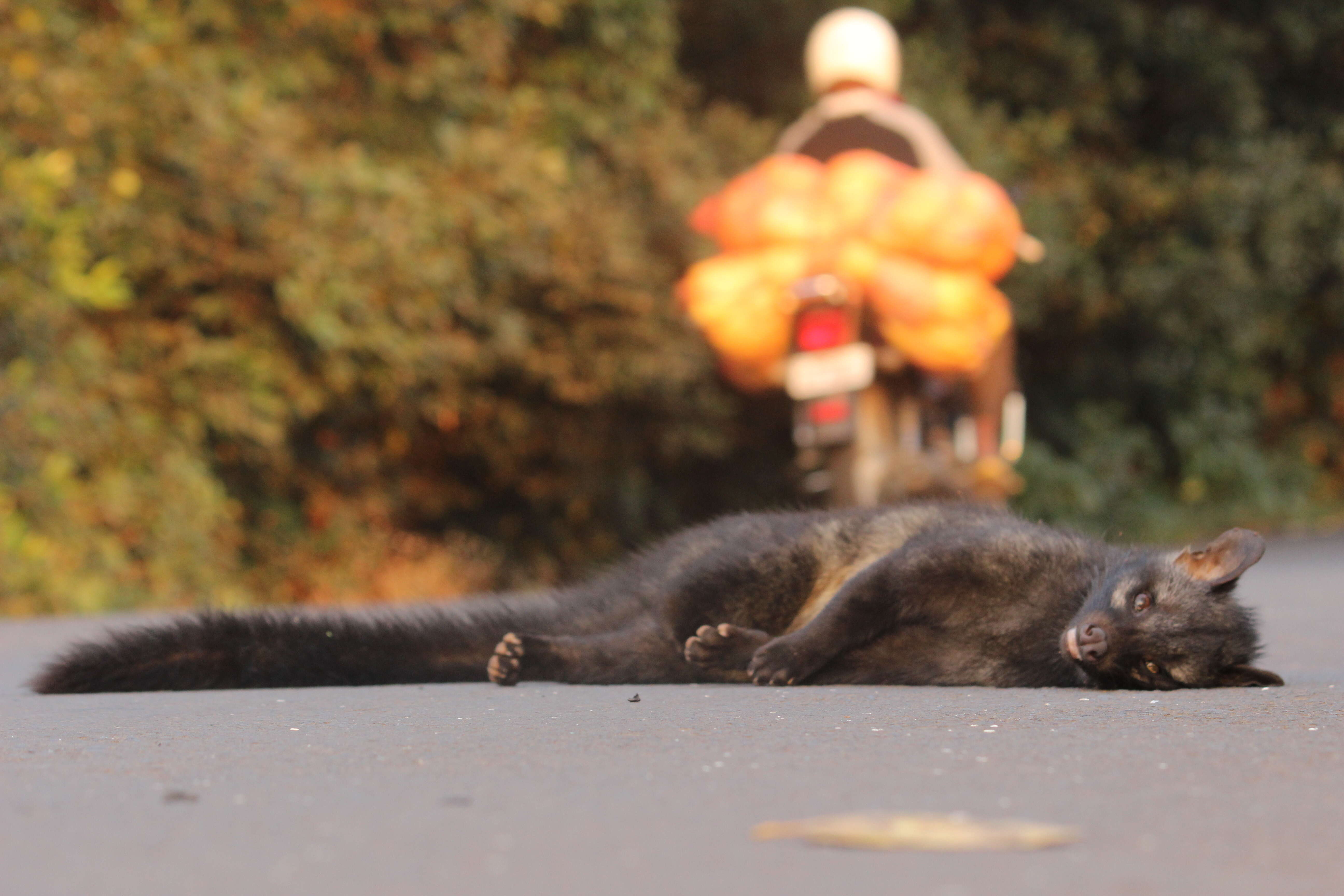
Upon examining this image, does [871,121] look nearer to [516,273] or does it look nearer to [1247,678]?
[516,273]

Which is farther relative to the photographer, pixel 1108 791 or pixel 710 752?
pixel 710 752

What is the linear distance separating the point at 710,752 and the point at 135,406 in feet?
22.3

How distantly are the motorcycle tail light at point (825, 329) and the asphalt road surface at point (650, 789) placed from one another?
19.9ft

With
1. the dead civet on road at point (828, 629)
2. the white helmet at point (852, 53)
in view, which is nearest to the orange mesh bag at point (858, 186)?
the white helmet at point (852, 53)

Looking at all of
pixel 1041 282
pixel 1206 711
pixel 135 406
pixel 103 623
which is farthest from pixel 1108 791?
pixel 1041 282

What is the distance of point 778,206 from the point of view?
9.78 m

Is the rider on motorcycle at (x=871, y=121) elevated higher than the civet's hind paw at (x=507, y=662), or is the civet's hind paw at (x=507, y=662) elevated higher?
the rider on motorcycle at (x=871, y=121)

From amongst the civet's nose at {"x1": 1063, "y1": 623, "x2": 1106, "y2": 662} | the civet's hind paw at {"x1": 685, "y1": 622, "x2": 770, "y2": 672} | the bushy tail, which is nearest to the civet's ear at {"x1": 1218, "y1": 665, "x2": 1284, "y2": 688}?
the civet's nose at {"x1": 1063, "y1": 623, "x2": 1106, "y2": 662}

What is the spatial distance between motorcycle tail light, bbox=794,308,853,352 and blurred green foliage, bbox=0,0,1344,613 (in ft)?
4.76

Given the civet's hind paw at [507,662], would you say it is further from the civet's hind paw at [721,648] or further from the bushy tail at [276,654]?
the civet's hind paw at [721,648]

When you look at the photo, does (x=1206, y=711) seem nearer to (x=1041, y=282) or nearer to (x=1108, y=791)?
(x=1108, y=791)

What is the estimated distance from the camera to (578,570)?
1191 cm

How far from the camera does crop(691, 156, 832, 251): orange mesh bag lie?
9.77 m

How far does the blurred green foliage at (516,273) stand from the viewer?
831cm
